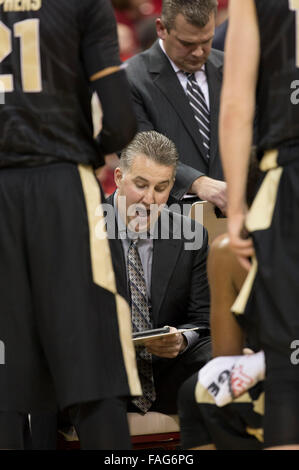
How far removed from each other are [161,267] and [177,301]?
154mm

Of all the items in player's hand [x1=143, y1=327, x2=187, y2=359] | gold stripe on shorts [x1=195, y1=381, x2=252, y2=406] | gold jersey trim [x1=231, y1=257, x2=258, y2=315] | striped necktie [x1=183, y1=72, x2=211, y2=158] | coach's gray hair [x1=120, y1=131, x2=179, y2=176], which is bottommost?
player's hand [x1=143, y1=327, x2=187, y2=359]

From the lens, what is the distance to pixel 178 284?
3.53m

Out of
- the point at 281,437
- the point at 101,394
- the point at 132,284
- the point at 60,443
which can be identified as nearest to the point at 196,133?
the point at 132,284

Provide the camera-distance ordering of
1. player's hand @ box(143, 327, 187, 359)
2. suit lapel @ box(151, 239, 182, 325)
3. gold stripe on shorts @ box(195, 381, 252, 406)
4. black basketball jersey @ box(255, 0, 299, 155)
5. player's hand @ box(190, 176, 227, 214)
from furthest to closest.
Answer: player's hand @ box(190, 176, 227, 214) < suit lapel @ box(151, 239, 182, 325) < player's hand @ box(143, 327, 187, 359) < gold stripe on shorts @ box(195, 381, 252, 406) < black basketball jersey @ box(255, 0, 299, 155)

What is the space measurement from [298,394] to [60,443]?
5.00ft

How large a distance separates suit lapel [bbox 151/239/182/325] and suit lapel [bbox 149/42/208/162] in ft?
2.51

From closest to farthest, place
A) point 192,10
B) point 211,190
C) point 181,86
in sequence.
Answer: point 211,190 < point 192,10 < point 181,86

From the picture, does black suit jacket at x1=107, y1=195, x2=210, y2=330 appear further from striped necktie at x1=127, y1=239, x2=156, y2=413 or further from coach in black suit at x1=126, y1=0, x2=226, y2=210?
coach in black suit at x1=126, y1=0, x2=226, y2=210

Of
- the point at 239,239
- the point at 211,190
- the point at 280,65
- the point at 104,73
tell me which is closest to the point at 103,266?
the point at 239,239

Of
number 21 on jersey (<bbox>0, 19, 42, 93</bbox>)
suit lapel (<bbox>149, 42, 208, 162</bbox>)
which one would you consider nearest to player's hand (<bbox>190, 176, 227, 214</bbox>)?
suit lapel (<bbox>149, 42, 208, 162</bbox>)

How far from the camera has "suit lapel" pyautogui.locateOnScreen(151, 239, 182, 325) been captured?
3467 millimetres

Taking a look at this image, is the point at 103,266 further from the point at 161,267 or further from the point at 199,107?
the point at 199,107

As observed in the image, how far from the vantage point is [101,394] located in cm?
237

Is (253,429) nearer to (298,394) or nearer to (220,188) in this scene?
(298,394)
